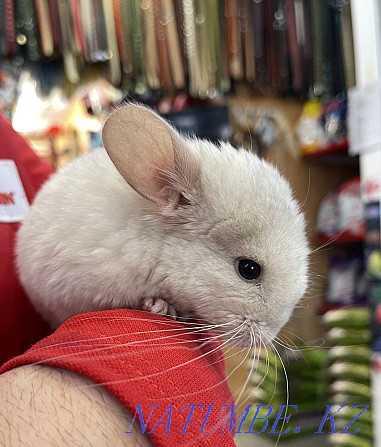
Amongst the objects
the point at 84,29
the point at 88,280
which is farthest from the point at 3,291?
the point at 84,29

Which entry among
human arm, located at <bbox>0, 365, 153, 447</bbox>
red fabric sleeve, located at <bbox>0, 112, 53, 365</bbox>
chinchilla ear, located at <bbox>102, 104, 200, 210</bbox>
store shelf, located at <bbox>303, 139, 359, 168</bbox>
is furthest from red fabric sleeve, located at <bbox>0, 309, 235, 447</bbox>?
store shelf, located at <bbox>303, 139, 359, 168</bbox>

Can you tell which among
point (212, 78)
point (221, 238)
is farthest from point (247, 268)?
point (212, 78)

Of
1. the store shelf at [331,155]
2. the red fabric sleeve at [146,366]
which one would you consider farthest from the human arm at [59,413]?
the store shelf at [331,155]

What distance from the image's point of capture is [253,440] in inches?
18.4

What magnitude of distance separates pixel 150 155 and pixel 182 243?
0.29 ft

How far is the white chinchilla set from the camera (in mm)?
494

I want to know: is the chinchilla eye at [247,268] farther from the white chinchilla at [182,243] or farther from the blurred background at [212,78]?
the blurred background at [212,78]

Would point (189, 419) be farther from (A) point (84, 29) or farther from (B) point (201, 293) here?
(A) point (84, 29)

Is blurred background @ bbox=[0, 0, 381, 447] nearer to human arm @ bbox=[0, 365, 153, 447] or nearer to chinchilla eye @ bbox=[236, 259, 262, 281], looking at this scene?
chinchilla eye @ bbox=[236, 259, 262, 281]

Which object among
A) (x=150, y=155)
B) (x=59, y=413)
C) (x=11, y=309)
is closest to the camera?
(x=59, y=413)

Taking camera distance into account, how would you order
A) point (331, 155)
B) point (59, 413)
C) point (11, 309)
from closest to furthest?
point (59, 413) → point (11, 309) → point (331, 155)

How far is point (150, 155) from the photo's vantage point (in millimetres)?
482

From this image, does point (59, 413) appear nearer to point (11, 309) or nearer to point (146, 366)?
point (146, 366)

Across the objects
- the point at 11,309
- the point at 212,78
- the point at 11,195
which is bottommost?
the point at 11,309
